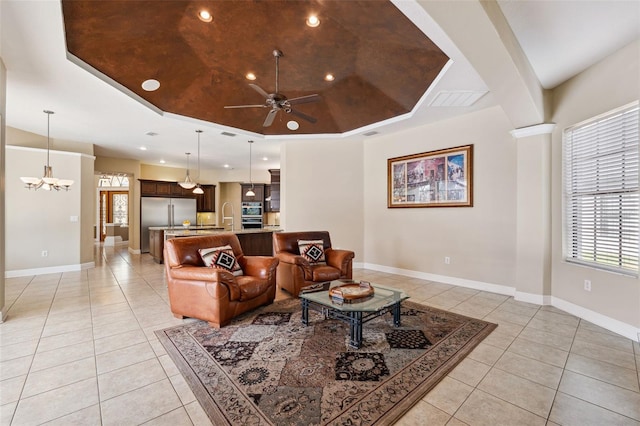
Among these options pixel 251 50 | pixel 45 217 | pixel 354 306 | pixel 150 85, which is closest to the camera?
pixel 354 306

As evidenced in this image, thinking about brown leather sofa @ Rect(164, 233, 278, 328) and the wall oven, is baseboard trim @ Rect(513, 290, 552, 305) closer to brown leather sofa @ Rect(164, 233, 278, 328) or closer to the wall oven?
brown leather sofa @ Rect(164, 233, 278, 328)

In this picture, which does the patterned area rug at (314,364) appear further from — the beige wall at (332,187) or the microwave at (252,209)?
the microwave at (252,209)

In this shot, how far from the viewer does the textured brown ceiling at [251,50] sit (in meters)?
2.90

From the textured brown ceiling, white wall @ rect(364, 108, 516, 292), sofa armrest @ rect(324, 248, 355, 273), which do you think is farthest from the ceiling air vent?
sofa armrest @ rect(324, 248, 355, 273)

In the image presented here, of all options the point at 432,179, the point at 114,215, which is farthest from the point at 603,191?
the point at 114,215

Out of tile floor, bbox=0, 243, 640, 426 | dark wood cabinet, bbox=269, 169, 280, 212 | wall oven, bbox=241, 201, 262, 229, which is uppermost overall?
dark wood cabinet, bbox=269, 169, 280, 212

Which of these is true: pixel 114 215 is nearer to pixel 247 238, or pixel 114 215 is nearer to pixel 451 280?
pixel 247 238

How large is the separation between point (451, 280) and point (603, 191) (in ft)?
7.80

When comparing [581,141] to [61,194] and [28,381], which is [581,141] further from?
[61,194]

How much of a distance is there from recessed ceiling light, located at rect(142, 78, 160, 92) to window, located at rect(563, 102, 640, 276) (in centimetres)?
551

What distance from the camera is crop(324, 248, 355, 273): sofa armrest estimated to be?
4148 millimetres

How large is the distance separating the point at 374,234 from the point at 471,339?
11.1ft

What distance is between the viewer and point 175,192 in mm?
9125

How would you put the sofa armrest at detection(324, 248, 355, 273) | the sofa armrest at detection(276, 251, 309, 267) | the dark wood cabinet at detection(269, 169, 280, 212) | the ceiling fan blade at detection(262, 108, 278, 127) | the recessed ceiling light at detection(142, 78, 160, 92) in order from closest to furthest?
the ceiling fan blade at detection(262, 108, 278, 127)
the recessed ceiling light at detection(142, 78, 160, 92)
the sofa armrest at detection(276, 251, 309, 267)
the sofa armrest at detection(324, 248, 355, 273)
the dark wood cabinet at detection(269, 169, 280, 212)
